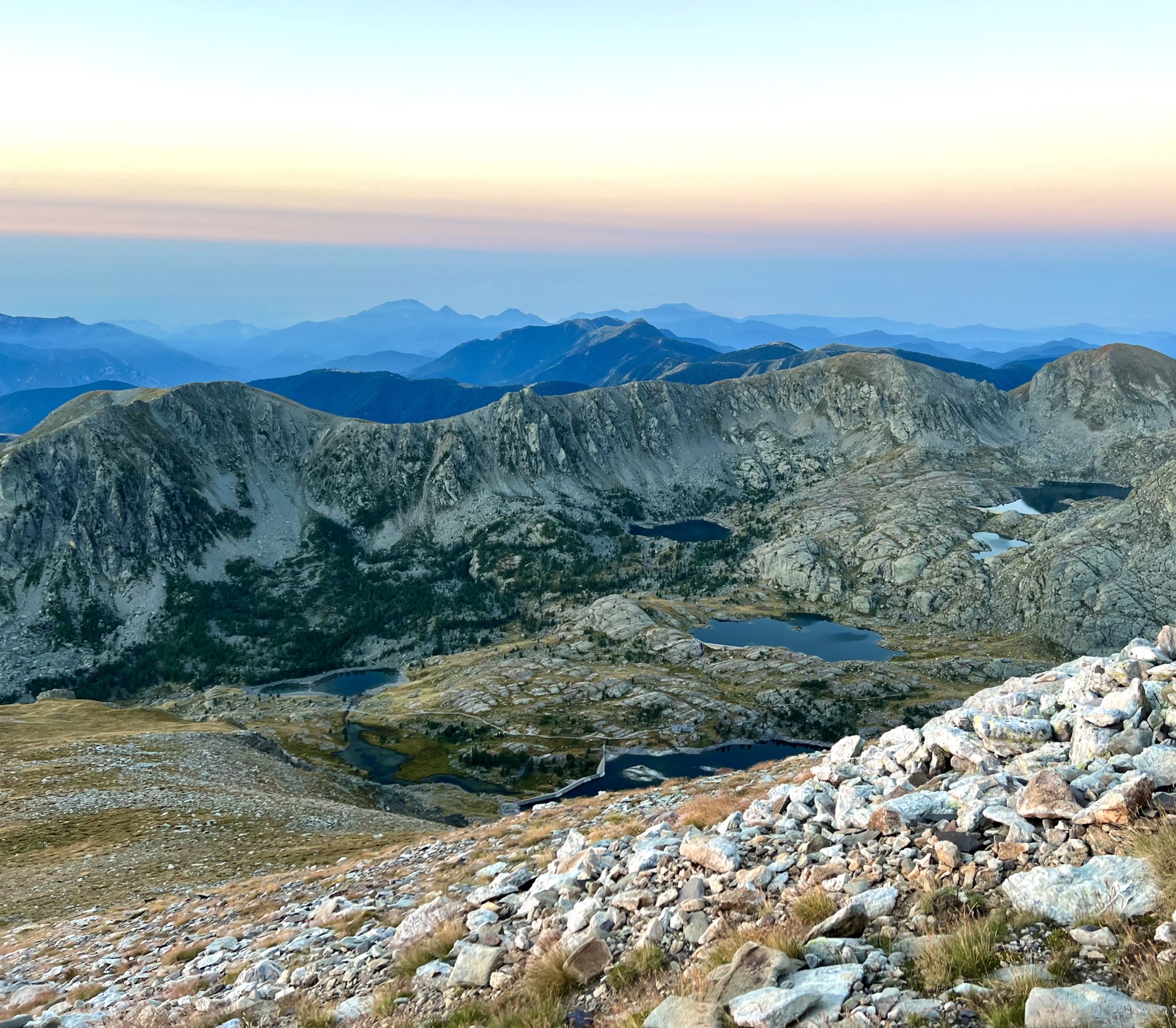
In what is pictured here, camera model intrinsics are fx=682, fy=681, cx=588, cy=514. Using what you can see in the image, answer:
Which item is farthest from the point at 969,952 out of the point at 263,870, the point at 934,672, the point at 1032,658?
the point at 1032,658

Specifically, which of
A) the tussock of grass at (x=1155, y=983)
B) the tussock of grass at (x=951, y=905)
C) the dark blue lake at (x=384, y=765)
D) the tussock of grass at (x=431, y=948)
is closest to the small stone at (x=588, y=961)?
the tussock of grass at (x=431, y=948)

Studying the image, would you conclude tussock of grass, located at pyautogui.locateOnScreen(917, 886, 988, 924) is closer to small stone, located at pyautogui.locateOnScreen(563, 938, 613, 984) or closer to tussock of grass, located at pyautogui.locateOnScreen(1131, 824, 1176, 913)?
tussock of grass, located at pyautogui.locateOnScreen(1131, 824, 1176, 913)

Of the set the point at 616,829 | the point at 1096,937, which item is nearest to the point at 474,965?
the point at 1096,937

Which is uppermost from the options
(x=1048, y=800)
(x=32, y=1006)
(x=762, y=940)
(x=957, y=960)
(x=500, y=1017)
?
(x=1048, y=800)

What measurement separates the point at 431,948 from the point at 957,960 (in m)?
10.7

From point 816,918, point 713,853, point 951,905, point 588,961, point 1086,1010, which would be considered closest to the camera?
point 1086,1010

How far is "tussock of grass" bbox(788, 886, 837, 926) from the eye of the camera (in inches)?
469

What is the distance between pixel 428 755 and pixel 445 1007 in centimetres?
13719

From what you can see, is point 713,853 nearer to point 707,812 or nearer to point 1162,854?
point 707,812

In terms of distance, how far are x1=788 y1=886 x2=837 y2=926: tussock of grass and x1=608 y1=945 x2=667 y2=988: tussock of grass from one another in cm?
249

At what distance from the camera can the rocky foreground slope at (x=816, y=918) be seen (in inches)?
364

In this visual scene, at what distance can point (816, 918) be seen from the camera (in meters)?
11.9

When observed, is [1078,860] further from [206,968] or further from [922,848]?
[206,968]

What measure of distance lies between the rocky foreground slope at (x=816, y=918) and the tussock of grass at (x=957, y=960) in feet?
0.13
